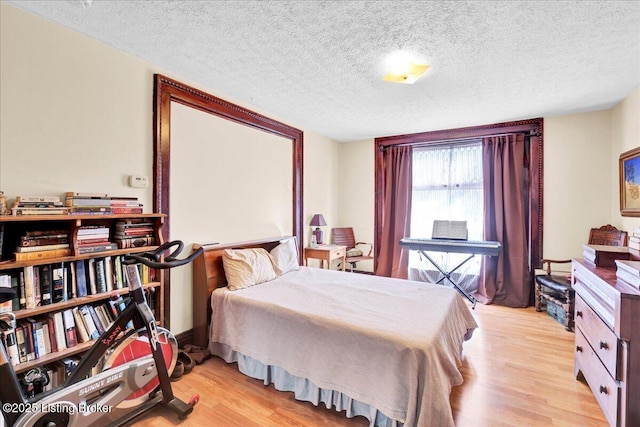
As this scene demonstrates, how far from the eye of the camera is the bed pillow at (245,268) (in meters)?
2.64

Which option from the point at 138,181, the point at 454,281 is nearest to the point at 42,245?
the point at 138,181

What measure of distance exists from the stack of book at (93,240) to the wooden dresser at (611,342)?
10.2ft

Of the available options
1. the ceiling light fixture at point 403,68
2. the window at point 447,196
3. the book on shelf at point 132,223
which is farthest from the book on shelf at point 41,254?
the window at point 447,196

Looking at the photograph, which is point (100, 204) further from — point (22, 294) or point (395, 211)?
point (395, 211)

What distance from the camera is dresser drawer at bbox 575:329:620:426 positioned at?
5.17 ft

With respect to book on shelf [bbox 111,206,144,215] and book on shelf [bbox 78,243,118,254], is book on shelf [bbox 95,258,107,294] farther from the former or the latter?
book on shelf [bbox 111,206,144,215]

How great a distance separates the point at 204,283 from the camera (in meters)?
2.61

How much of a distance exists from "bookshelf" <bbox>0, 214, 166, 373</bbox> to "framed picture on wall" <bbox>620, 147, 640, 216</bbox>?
4426 mm

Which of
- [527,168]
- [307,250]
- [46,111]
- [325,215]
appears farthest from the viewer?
[325,215]

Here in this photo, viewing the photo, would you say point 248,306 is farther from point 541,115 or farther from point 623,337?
point 541,115

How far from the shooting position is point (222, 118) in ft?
10.1

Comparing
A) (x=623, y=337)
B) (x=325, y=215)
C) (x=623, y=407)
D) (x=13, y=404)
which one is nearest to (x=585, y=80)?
(x=623, y=337)

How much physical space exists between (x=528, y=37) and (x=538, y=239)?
2.87 metres

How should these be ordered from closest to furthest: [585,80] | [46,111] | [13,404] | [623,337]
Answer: [13,404] → [623,337] → [46,111] → [585,80]
